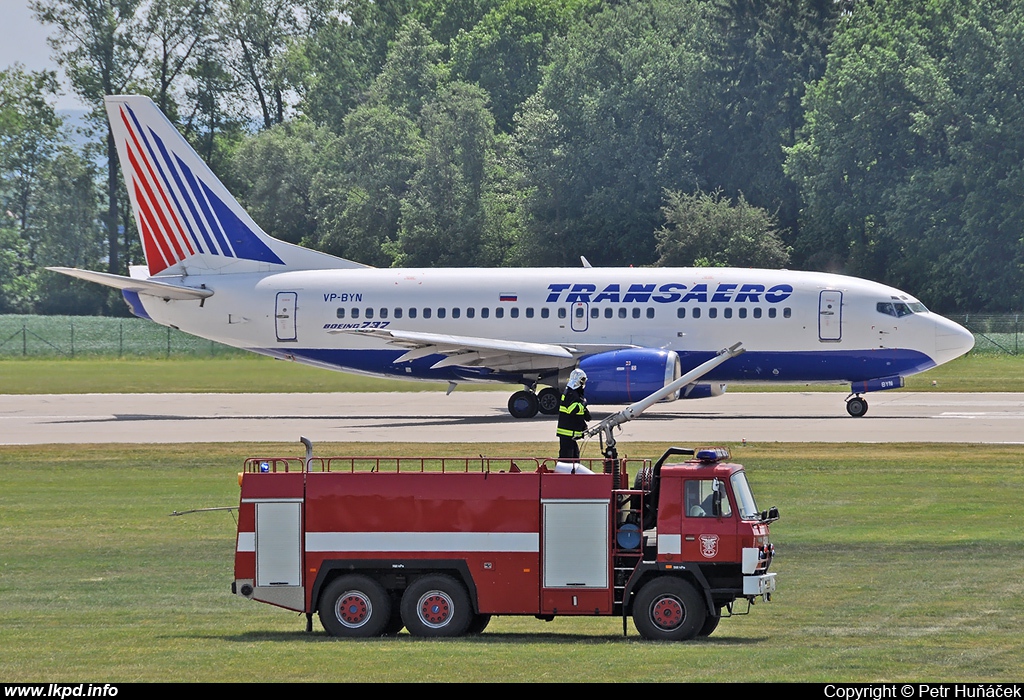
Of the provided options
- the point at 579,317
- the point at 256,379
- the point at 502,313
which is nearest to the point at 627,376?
the point at 579,317

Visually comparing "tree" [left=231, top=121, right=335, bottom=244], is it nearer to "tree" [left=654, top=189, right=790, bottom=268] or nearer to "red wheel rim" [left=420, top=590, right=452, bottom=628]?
"tree" [left=654, top=189, right=790, bottom=268]

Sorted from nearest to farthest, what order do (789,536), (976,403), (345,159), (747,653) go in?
(747,653) < (789,536) < (976,403) < (345,159)

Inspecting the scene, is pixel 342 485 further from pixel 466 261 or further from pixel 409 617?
pixel 466 261

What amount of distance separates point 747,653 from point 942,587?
4.45 m

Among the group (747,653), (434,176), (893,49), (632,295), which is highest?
(893,49)

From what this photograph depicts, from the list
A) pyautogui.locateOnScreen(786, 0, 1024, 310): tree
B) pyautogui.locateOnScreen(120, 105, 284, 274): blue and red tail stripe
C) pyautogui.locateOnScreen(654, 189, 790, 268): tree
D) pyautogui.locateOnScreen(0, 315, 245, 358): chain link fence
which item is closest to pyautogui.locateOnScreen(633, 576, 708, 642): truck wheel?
pyautogui.locateOnScreen(120, 105, 284, 274): blue and red tail stripe

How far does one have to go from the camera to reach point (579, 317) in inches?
1597

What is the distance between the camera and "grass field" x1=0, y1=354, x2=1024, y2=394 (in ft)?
175

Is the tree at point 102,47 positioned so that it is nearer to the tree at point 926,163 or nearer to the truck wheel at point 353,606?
the tree at point 926,163

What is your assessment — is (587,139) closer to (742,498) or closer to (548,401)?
(548,401)

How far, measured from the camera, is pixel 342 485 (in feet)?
48.7

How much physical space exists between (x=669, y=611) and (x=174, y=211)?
106ft

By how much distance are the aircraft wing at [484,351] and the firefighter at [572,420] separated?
68.2 feet

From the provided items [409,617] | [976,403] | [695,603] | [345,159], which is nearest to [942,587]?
[695,603]
